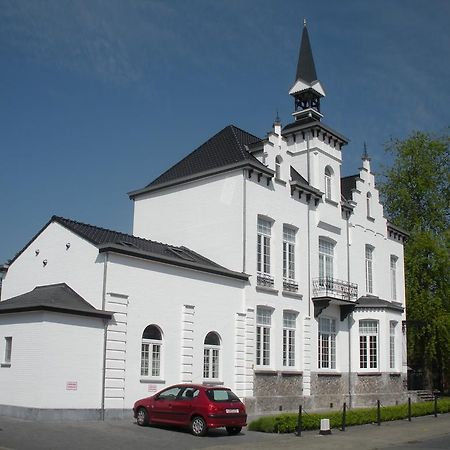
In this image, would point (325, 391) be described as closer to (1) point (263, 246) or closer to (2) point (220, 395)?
(1) point (263, 246)

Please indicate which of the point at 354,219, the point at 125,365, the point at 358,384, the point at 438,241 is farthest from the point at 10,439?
the point at 438,241

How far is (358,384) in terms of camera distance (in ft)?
110

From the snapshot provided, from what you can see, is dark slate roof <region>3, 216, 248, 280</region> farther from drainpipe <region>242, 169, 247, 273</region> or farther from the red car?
the red car

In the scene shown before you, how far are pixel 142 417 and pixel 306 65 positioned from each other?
25198 mm

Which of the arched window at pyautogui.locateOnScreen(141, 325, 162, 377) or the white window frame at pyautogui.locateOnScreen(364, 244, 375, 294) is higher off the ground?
the white window frame at pyautogui.locateOnScreen(364, 244, 375, 294)

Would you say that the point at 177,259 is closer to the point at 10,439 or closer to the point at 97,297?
the point at 97,297

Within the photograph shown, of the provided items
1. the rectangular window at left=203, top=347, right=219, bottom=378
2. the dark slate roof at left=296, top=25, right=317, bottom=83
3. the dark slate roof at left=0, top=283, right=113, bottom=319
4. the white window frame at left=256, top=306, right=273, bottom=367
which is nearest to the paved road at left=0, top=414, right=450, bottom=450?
the dark slate roof at left=0, top=283, right=113, bottom=319

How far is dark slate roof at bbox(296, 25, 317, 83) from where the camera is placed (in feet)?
125

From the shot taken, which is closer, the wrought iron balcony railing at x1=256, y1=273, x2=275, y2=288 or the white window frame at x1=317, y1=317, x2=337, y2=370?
the wrought iron balcony railing at x1=256, y1=273, x2=275, y2=288

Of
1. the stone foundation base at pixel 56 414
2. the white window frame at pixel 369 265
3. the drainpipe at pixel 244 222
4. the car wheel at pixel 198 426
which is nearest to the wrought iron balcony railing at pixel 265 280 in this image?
the drainpipe at pixel 244 222

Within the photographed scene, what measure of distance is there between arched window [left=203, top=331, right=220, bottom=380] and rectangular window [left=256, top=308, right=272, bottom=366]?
2532 millimetres

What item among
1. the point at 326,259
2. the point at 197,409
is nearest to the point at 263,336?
the point at 326,259

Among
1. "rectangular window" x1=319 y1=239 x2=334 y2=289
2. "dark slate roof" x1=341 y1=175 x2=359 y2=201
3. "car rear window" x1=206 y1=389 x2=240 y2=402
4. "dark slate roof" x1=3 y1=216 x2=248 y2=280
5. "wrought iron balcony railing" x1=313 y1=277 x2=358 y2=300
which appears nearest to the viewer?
"car rear window" x1=206 y1=389 x2=240 y2=402

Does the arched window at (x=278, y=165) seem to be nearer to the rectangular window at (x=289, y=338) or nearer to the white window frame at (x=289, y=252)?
the white window frame at (x=289, y=252)
